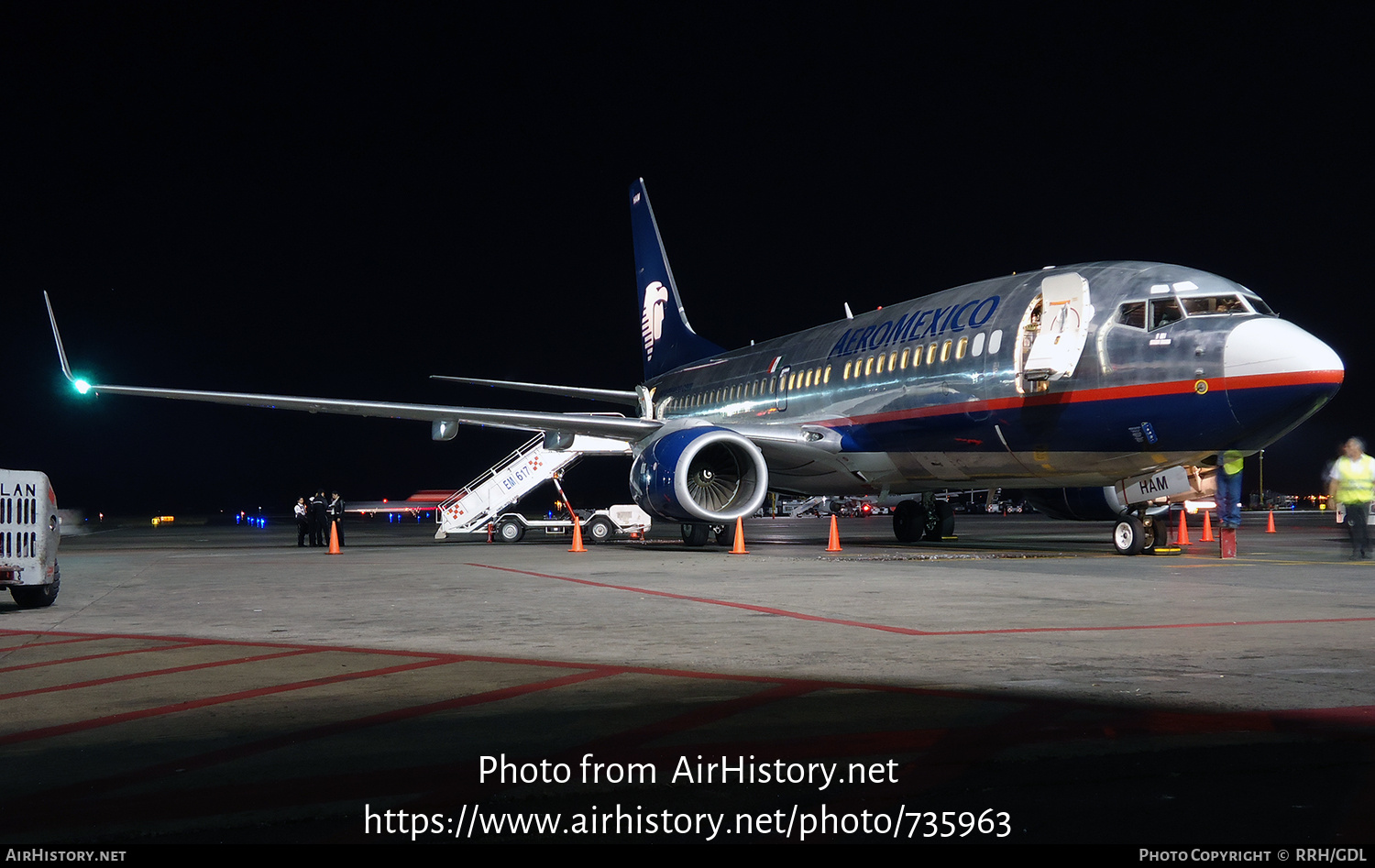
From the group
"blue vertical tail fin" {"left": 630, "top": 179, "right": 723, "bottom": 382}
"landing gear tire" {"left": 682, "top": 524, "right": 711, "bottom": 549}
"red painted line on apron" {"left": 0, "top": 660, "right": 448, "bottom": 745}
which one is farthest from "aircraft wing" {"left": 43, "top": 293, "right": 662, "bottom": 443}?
"red painted line on apron" {"left": 0, "top": 660, "right": 448, "bottom": 745}

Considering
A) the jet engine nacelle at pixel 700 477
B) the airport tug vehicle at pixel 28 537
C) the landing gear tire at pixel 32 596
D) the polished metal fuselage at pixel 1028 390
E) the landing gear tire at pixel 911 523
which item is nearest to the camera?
the airport tug vehicle at pixel 28 537

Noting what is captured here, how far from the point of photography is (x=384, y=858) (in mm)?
3053

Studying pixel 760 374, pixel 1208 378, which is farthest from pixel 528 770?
pixel 760 374

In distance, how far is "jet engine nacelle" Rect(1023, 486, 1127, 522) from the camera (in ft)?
61.6

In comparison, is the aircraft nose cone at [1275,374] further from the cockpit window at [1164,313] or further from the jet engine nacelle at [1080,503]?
the jet engine nacelle at [1080,503]

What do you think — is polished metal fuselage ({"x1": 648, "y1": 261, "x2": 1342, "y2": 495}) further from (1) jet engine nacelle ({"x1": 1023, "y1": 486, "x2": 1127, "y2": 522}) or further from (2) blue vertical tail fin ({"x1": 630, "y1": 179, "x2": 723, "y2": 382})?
(2) blue vertical tail fin ({"x1": 630, "y1": 179, "x2": 723, "y2": 382})

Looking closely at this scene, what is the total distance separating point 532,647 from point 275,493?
10042cm

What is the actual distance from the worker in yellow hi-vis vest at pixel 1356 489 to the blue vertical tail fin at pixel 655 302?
49.2ft

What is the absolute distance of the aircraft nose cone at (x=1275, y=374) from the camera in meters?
12.6

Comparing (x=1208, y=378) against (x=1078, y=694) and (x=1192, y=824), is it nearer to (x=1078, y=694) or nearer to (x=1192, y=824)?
(x=1078, y=694)

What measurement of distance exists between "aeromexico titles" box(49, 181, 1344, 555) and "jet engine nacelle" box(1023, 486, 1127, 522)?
32 millimetres

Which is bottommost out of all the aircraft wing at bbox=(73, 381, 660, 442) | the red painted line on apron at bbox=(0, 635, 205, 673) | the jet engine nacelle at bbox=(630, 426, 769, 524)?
the red painted line on apron at bbox=(0, 635, 205, 673)

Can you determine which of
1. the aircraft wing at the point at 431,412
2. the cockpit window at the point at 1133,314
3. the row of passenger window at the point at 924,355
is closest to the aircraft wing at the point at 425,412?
the aircraft wing at the point at 431,412

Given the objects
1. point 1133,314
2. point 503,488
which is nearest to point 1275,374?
point 1133,314
